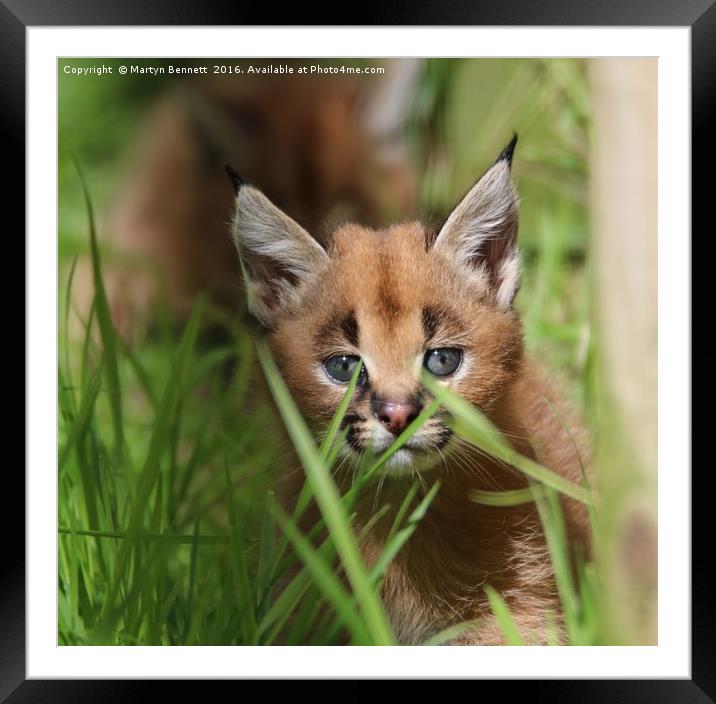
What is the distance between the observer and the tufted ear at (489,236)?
1752 millimetres

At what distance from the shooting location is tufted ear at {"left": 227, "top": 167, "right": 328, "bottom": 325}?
1.76 meters

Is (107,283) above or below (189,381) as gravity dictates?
above

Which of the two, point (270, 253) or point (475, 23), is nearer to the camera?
point (475, 23)

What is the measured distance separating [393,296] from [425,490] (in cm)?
37

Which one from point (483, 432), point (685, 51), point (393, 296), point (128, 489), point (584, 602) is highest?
point (685, 51)

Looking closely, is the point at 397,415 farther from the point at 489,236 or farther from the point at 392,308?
the point at 489,236

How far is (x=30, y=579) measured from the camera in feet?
5.57

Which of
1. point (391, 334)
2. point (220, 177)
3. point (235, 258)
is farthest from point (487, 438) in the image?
point (220, 177)

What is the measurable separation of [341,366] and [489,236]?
0.38 metres

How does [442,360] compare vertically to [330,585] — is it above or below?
above

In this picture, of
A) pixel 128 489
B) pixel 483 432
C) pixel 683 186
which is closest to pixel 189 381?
pixel 128 489

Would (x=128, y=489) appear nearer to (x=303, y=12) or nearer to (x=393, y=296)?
(x=393, y=296)

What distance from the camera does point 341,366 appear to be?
5.65ft

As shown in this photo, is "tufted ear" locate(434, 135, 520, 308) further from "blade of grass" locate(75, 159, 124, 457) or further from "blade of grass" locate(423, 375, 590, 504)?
"blade of grass" locate(75, 159, 124, 457)
